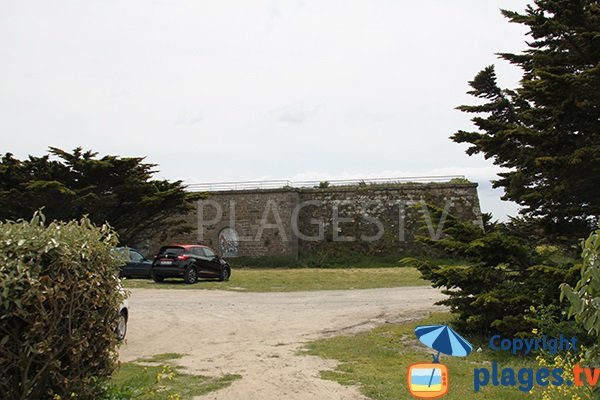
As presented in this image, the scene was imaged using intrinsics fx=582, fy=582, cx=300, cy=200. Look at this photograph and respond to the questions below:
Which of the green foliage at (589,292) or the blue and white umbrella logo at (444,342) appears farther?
the blue and white umbrella logo at (444,342)

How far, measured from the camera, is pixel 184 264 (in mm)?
22125

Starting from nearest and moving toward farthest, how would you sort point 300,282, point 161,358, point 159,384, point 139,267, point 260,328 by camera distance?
point 159,384
point 161,358
point 260,328
point 300,282
point 139,267

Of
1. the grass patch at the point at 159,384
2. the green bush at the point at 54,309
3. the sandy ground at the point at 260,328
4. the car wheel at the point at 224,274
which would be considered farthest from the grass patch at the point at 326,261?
the green bush at the point at 54,309

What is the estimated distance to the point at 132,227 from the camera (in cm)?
3061

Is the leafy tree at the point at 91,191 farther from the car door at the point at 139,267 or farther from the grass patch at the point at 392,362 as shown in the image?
the grass patch at the point at 392,362

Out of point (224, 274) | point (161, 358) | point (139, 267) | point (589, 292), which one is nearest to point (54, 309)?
point (589, 292)

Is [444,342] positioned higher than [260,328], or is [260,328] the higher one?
[444,342]

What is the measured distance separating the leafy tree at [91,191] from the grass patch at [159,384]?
66.1ft

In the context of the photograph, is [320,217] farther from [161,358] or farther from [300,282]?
[161,358]

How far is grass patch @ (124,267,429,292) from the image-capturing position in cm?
2108

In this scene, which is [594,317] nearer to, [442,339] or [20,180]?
[442,339]

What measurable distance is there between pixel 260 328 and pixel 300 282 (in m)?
11.3

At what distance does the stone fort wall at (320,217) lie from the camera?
1329 inches

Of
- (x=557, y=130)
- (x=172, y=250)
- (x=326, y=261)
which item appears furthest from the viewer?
(x=326, y=261)
